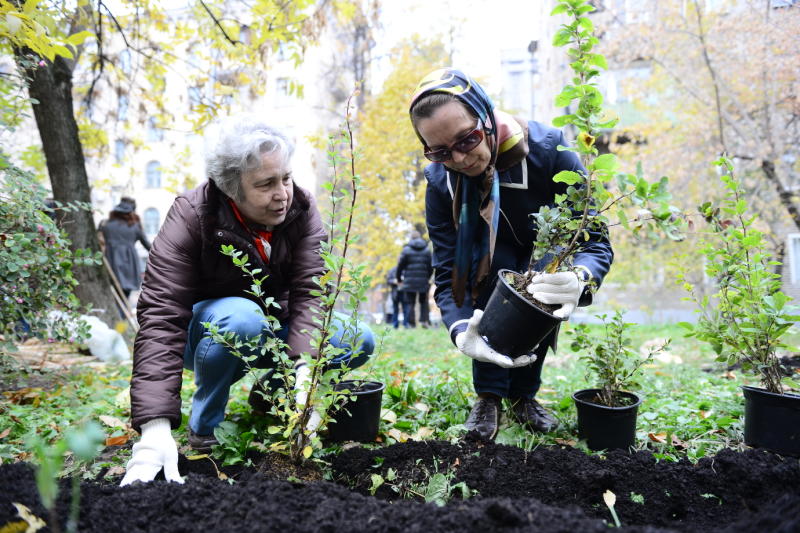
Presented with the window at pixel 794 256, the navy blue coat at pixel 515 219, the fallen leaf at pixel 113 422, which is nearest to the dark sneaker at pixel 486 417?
the navy blue coat at pixel 515 219

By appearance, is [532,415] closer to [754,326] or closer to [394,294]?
[754,326]

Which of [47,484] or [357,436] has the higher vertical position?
[47,484]

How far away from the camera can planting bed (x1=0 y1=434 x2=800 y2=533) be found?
1.19 metres

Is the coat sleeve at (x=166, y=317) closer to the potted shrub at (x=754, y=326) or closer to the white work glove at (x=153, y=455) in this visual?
the white work glove at (x=153, y=455)

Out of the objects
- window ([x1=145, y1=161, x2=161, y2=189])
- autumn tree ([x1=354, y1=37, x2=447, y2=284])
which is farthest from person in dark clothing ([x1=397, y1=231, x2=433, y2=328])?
window ([x1=145, y1=161, x2=161, y2=189])

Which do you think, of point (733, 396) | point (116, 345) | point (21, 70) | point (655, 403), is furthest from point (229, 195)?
point (116, 345)

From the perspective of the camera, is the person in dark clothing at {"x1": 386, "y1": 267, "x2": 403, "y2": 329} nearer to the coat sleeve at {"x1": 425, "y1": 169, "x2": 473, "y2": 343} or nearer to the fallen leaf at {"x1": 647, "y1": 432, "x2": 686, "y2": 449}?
the coat sleeve at {"x1": 425, "y1": 169, "x2": 473, "y2": 343}

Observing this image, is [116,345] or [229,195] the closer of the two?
[229,195]

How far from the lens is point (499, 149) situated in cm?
227

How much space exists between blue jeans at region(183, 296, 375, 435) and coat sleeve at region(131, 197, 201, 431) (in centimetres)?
13

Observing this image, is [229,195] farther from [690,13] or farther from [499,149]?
[690,13]

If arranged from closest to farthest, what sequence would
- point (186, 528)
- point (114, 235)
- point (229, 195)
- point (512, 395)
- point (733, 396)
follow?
point (186, 528)
point (229, 195)
point (512, 395)
point (733, 396)
point (114, 235)

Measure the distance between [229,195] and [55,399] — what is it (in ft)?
6.87

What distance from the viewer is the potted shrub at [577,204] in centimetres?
170
